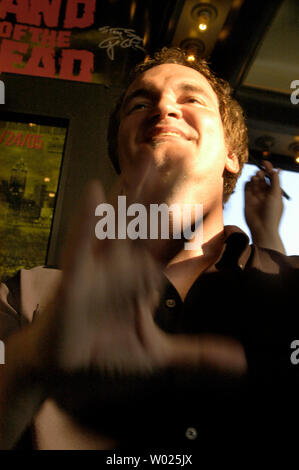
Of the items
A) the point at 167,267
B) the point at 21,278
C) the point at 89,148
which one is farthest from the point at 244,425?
the point at 89,148

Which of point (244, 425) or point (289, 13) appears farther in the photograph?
point (289, 13)

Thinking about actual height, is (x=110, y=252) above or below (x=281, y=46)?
below

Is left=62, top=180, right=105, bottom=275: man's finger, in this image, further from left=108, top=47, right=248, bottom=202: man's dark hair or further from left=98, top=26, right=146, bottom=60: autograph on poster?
left=98, top=26, right=146, bottom=60: autograph on poster

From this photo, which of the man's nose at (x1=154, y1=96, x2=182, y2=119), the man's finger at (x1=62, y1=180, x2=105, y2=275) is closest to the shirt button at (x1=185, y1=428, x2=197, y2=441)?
the man's finger at (x1=62, y1=180, x2=105, y2=275)

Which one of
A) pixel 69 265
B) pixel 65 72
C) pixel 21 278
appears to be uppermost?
pixel 65 72

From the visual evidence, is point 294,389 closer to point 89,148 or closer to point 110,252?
point 110,252

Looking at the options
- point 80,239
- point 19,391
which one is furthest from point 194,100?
point 19,391

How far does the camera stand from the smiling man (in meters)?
0.47

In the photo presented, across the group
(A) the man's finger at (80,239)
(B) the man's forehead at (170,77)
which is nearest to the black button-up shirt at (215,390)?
(A) the man's finger at (80,239)

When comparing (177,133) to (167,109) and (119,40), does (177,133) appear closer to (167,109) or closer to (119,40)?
(167,109)

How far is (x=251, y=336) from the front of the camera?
1.69 feet

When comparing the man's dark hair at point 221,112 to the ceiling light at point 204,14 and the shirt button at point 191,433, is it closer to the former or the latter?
the ceiling light at point 204,14

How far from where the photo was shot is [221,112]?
66 cm

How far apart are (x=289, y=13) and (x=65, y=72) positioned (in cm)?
46
